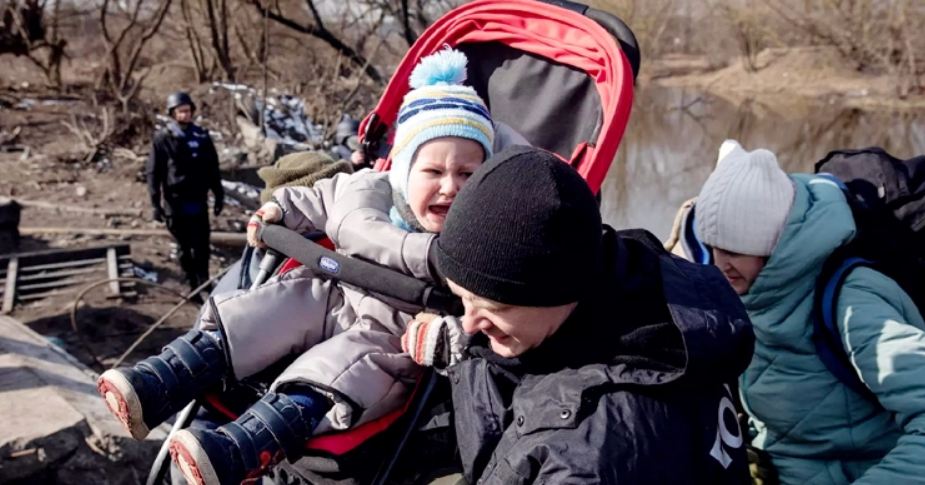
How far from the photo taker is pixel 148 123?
12.6m

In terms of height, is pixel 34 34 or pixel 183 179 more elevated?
pixel 34 34

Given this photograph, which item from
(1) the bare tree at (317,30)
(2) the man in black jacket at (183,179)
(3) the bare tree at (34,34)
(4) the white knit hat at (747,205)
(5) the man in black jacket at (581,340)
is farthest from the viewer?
(3) the bare tree at (34,34)

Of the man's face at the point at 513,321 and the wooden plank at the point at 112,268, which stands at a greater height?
the man's face at the point at 513,321

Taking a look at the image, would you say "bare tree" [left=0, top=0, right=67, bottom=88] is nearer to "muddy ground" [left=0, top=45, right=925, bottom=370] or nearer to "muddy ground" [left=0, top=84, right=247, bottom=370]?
"muddy ground" [left=0, top=45, right=925, bottom=370]

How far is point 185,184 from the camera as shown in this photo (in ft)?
22.6

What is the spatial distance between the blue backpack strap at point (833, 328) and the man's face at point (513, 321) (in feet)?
2.42

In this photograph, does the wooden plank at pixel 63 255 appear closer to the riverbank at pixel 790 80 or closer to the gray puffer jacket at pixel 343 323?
the gray puffer jacket at pixel 343 323

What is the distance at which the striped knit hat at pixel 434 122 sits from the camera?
1956 millimetres

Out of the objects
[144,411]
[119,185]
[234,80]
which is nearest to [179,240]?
[119,185]

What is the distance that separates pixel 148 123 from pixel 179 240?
6409 millimetres

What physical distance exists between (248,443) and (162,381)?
1.12 feet

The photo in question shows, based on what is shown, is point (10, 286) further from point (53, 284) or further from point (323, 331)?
point (323, 331)

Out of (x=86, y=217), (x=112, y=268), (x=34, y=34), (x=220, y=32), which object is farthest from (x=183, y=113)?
(x=34, y=34)

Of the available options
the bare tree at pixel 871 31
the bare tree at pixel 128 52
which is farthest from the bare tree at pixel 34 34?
the bare tree at pixel 871 31
